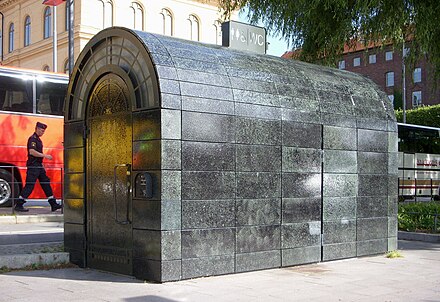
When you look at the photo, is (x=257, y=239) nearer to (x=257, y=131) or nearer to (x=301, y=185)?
(x=301, y=185)

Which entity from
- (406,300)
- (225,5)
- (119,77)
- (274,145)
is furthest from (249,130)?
(225,5)

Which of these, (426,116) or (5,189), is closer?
(5,189)

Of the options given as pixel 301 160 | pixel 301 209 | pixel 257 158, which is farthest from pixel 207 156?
pixel 301 209

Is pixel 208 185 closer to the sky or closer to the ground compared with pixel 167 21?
closer to the ground

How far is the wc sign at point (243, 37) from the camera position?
9.95 m

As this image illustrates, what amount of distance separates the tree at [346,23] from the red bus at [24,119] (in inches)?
269

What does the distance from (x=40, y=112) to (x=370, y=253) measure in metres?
12.5

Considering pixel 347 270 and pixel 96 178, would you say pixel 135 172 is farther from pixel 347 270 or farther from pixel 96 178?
pixel 347 270

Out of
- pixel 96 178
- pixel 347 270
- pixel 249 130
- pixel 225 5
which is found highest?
pixel 225 5

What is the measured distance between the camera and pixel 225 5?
16672 mm

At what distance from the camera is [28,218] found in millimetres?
15047

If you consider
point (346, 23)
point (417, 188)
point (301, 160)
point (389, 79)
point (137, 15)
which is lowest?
point (417, 188)

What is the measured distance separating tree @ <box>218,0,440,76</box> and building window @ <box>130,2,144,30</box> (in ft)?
118

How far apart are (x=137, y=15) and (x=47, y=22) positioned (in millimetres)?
8432
